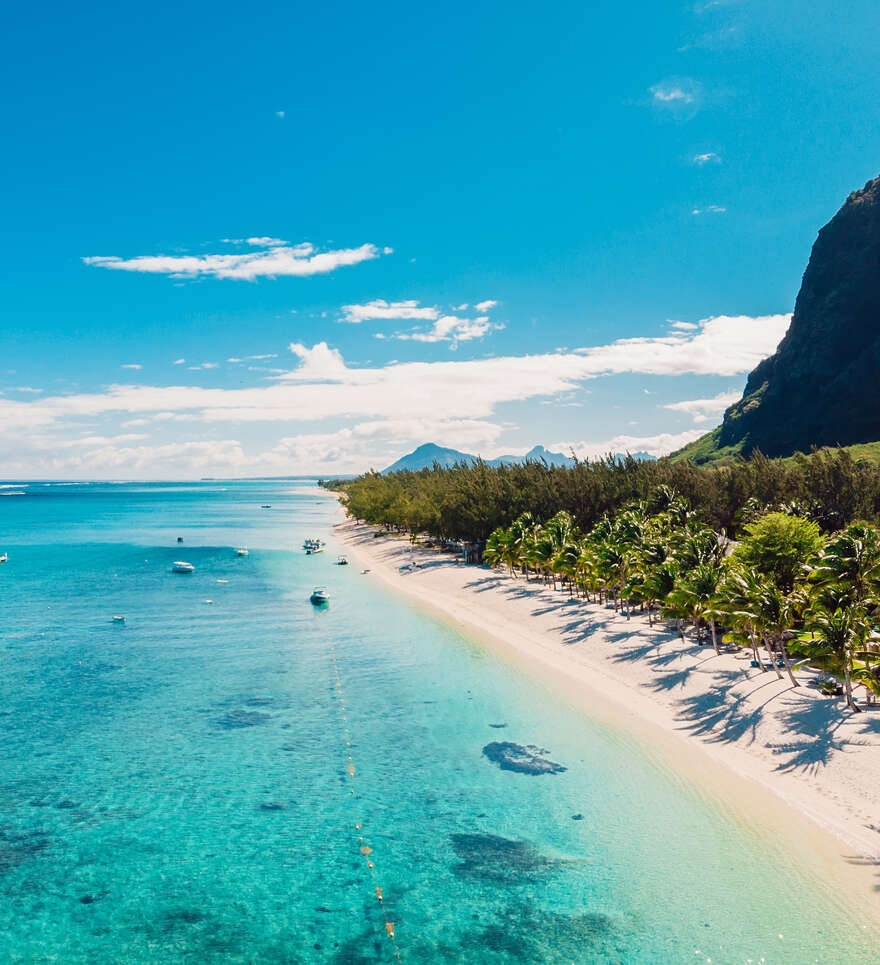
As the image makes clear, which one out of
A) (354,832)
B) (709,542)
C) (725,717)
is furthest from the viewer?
(709,542)

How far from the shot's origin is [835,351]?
16912 cm

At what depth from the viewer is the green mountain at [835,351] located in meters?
160

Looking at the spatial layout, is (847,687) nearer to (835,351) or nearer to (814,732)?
(814,732)

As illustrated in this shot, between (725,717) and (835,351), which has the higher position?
(835,351)

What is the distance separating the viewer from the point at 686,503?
8400cm

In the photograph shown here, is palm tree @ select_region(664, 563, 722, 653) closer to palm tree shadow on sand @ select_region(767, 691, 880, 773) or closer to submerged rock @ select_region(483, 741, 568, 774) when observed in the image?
palm tree shadow on sand @ select_region(767, 691, 880, 773)

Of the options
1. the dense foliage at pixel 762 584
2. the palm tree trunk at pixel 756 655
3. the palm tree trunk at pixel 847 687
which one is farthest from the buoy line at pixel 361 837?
the palm tree trunk at pixel 756 655

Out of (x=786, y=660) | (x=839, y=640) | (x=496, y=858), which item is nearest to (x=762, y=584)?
(x=786, y=660)

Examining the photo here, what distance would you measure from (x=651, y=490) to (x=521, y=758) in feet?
228

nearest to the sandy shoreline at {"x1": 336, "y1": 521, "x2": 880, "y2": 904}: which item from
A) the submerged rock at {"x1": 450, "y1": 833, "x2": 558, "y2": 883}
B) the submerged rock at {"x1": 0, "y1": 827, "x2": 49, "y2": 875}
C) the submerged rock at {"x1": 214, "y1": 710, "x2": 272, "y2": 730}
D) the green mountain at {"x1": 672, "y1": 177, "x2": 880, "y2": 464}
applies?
the submerged rock at {"x1": 450, "y1": 833, "x2": 558, "y2": 883}

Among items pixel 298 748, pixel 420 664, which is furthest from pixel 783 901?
pixel 420 664

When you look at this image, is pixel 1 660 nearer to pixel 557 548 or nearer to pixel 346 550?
pixel 557 548

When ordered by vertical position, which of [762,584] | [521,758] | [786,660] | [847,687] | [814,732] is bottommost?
[521,758]

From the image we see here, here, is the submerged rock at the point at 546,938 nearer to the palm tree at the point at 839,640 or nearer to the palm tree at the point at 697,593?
the palm tree at the point at 839,640
